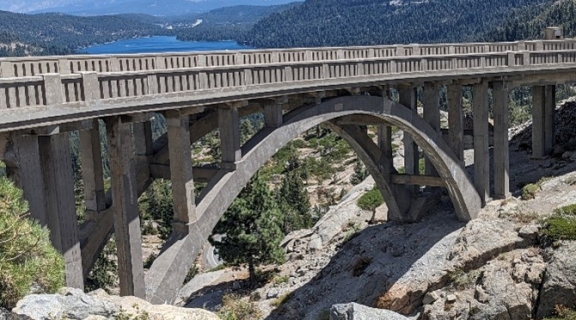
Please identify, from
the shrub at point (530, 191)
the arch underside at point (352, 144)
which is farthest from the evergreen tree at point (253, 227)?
the shrub at point (530, 191)

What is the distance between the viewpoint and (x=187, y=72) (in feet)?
55.2

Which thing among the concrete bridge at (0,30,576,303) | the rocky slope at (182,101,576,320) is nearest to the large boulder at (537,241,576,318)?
the rocky slope at (182,101,576,320)

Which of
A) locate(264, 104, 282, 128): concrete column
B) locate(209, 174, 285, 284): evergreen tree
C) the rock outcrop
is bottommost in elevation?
locate(209, 174, 285, 284): evergreen tree

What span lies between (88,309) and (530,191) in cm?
2599

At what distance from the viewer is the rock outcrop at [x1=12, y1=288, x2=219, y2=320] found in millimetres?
10328

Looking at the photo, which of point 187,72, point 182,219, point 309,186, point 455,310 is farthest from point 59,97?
point 309,186

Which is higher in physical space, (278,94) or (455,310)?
(278,94)

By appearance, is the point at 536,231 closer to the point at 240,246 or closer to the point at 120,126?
the point at 240,246

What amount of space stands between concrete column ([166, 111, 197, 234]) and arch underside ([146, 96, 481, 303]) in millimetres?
607

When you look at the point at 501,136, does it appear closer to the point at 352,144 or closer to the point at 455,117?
the point at 455,117

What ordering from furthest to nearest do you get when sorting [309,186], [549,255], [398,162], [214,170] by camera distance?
[309,186] → [398,162] → [549,255] → [214,170]

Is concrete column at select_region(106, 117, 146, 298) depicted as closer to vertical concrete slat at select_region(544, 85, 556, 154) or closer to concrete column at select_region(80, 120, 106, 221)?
concrete column at select_region(80, 120, 106, 221)

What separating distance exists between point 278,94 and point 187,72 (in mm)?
4140

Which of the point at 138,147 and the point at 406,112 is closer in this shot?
the point at 138,147
